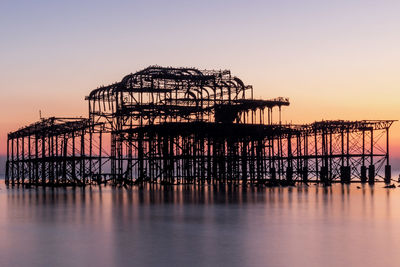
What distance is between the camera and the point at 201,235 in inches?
1071

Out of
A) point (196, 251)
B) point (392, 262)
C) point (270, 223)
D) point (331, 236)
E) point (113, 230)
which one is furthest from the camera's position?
point (270, 223)

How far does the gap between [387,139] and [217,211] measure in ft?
162

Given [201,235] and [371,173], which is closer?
[201,235]

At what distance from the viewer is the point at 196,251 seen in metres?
22.9

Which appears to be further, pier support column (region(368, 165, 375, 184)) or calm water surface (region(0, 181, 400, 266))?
pier support column (region(368, 165, 375, 184))

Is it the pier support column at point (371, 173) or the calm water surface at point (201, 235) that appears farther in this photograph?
the pier support column at point (371, 173)

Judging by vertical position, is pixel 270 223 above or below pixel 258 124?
below

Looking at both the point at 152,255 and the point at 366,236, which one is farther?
the point at 366,236

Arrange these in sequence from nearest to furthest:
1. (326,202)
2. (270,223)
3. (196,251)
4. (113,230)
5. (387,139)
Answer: (196,251), (113,230), (270,223), (326,202), (387,139)

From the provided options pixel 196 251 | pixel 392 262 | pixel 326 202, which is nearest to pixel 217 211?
pixel 326 202

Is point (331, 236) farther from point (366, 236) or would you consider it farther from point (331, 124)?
point (331, 124)

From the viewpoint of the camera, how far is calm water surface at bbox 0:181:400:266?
2158 centimetres

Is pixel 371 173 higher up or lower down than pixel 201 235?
lower down

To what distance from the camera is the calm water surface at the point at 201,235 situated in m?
21.6
